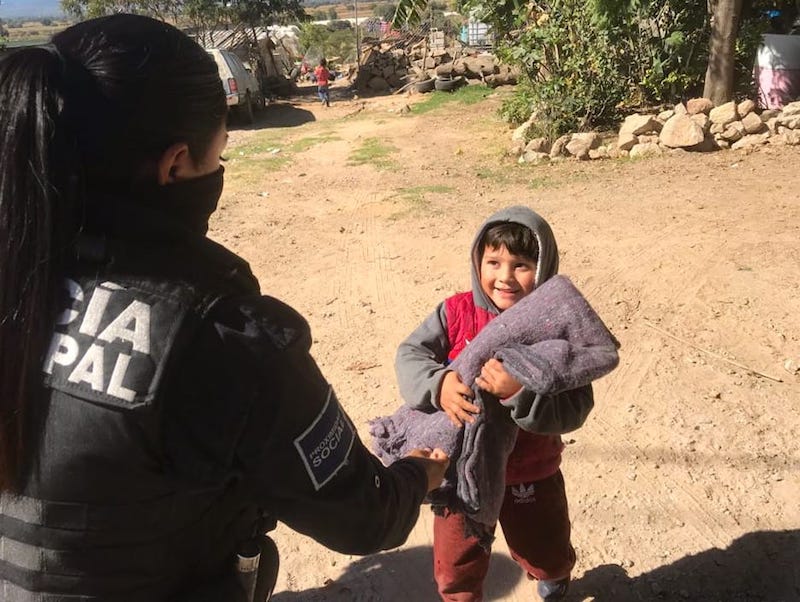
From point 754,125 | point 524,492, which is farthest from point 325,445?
point 754,125

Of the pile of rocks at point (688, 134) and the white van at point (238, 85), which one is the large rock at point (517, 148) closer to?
the pile of rocks at point (688, 134)

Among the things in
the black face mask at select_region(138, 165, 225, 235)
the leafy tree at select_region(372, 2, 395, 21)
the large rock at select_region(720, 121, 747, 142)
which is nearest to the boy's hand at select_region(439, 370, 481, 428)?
the black face mask at select_region(138, 165, 225, 235)

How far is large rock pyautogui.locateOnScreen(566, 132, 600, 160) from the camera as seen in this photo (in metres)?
8.98

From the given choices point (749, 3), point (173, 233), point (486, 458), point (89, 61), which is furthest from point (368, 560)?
point (749, 3)

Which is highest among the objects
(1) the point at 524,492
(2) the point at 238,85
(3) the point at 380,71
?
(1) the point at 524,492

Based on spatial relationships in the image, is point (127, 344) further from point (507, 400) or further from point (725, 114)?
point (725, 114)

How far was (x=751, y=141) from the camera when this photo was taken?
8469 mm

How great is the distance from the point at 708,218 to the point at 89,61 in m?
6.26

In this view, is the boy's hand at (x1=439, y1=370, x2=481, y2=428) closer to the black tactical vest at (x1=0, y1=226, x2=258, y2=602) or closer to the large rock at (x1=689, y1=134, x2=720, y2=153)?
the black tactical vest at (x1=0, y1=226, x2=258, y2=602)

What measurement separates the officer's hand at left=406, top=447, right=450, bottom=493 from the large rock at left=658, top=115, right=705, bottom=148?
7861 mm

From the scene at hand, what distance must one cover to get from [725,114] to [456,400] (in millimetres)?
8289

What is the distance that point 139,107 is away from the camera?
109 centimetres

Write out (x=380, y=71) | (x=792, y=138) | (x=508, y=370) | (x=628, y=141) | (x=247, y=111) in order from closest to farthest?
(x=508, y=370), (x=792, y=138), (x=628, y=141), (x=247, y=111), (x=380, y=71)

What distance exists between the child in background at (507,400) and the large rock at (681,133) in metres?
7.33
